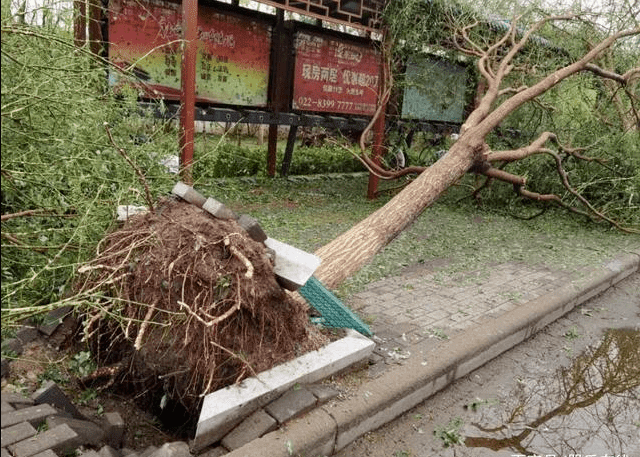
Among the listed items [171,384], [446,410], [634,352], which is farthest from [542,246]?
[171,384]

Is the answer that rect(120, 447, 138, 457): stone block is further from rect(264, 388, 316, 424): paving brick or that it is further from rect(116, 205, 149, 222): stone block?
rect(116, 205, 149, 222): stone block

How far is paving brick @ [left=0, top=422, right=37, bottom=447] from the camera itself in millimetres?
2352

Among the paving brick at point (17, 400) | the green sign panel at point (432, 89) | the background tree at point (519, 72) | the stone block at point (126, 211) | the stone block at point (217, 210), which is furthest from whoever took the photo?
the green sign panel at point (432, 89)

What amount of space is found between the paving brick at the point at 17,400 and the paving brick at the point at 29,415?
70mm

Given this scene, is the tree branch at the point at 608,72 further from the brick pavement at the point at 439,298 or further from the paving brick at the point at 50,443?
the paving brick at the point at 50,443

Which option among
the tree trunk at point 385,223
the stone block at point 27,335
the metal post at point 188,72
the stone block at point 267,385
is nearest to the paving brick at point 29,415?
the stone block at point 267,385

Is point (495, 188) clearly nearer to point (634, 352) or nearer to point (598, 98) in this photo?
point (598, 98)

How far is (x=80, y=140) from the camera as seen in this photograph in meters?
3.42

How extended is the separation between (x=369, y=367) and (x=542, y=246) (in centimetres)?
481

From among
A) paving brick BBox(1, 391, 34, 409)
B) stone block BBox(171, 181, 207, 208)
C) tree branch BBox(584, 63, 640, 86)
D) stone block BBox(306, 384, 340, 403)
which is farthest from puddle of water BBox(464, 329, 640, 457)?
tree branch BBox(584, 63, 640, 86)

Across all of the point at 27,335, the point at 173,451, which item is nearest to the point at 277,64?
the point at 27,335

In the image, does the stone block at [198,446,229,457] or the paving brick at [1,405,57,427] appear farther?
the stone block at [198,446,229,457]

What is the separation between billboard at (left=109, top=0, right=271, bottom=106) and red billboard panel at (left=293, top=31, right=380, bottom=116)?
2.40 ft

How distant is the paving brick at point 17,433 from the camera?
2.35m
